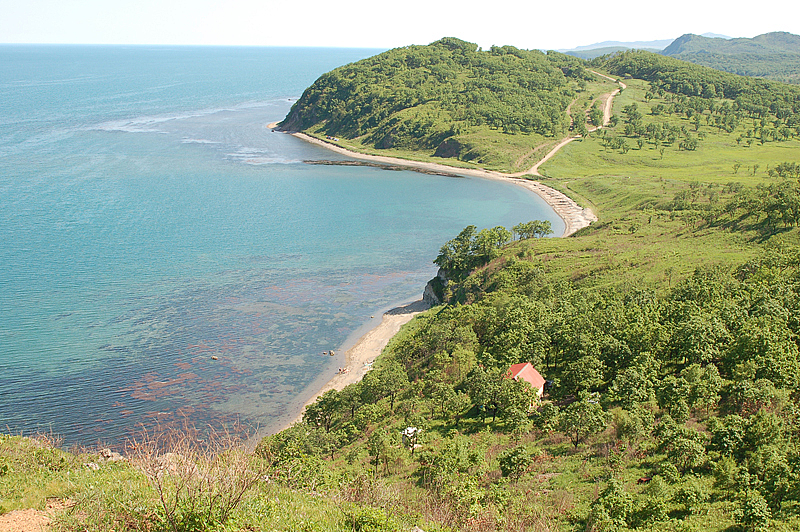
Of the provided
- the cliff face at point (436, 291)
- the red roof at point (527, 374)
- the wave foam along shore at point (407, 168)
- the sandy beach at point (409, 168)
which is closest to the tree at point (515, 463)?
the red roof at point (527, 374)

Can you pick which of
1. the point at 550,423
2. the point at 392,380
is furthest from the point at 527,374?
the point at 392,380

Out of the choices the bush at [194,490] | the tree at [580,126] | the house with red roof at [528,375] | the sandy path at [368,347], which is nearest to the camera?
the bush at [194,490]

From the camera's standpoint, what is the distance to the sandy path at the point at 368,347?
55.2 metres

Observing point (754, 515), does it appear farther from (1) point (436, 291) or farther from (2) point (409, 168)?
(2) point (409, 168)

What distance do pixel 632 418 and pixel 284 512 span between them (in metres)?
19.7

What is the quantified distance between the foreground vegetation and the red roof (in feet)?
3.73

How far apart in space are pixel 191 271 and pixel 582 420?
62.8m

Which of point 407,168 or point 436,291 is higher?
point 407,168

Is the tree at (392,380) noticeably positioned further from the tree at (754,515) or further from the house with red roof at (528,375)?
the tree at (754,515)

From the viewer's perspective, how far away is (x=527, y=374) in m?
39.5

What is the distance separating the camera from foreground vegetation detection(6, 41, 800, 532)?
66.9 ft

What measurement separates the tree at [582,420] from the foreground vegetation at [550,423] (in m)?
0.11

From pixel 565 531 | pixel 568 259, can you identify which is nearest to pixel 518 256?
pixel 568 259

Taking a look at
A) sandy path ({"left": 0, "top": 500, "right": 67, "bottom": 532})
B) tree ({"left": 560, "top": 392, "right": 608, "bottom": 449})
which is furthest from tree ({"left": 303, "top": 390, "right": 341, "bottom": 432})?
sandy path ({"left": 0, "top": 500, "right": 67, "bottom": 532})
